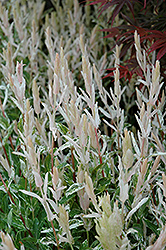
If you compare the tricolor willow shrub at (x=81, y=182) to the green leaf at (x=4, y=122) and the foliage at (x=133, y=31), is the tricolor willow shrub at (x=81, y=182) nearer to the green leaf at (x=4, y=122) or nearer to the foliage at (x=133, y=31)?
the green leaf at (x=4, y=122)

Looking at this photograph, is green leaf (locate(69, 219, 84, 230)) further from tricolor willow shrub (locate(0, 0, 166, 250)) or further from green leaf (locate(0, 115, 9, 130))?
green leaf (locate(0, 115, 9, 130))

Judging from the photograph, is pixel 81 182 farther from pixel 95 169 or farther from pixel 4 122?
pixel 4 122

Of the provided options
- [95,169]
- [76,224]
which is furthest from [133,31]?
[76,224]

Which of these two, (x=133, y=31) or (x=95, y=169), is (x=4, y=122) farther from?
(x=133, y=31)

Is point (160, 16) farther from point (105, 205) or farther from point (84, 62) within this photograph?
point (105, 205)

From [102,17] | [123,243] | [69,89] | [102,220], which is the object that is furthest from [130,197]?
[102,17]

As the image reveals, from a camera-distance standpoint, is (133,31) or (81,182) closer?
(81,182)

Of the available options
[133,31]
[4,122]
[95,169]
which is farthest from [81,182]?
[133,31]

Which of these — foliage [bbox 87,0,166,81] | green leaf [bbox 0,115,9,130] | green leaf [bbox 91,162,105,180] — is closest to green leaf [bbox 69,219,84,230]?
green leaf [bbox 91,162,105,180]

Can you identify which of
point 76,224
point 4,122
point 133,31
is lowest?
point 76,224

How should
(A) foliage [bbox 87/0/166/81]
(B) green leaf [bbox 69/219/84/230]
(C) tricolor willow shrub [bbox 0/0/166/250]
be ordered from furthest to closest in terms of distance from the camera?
(A) foliage [bbox 87/0/166/81] < (B) green leaf [bbox 69/219/84/230] < (C) tricolor willow shrub [bbox 0/0/166/250]

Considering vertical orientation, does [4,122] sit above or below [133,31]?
below
